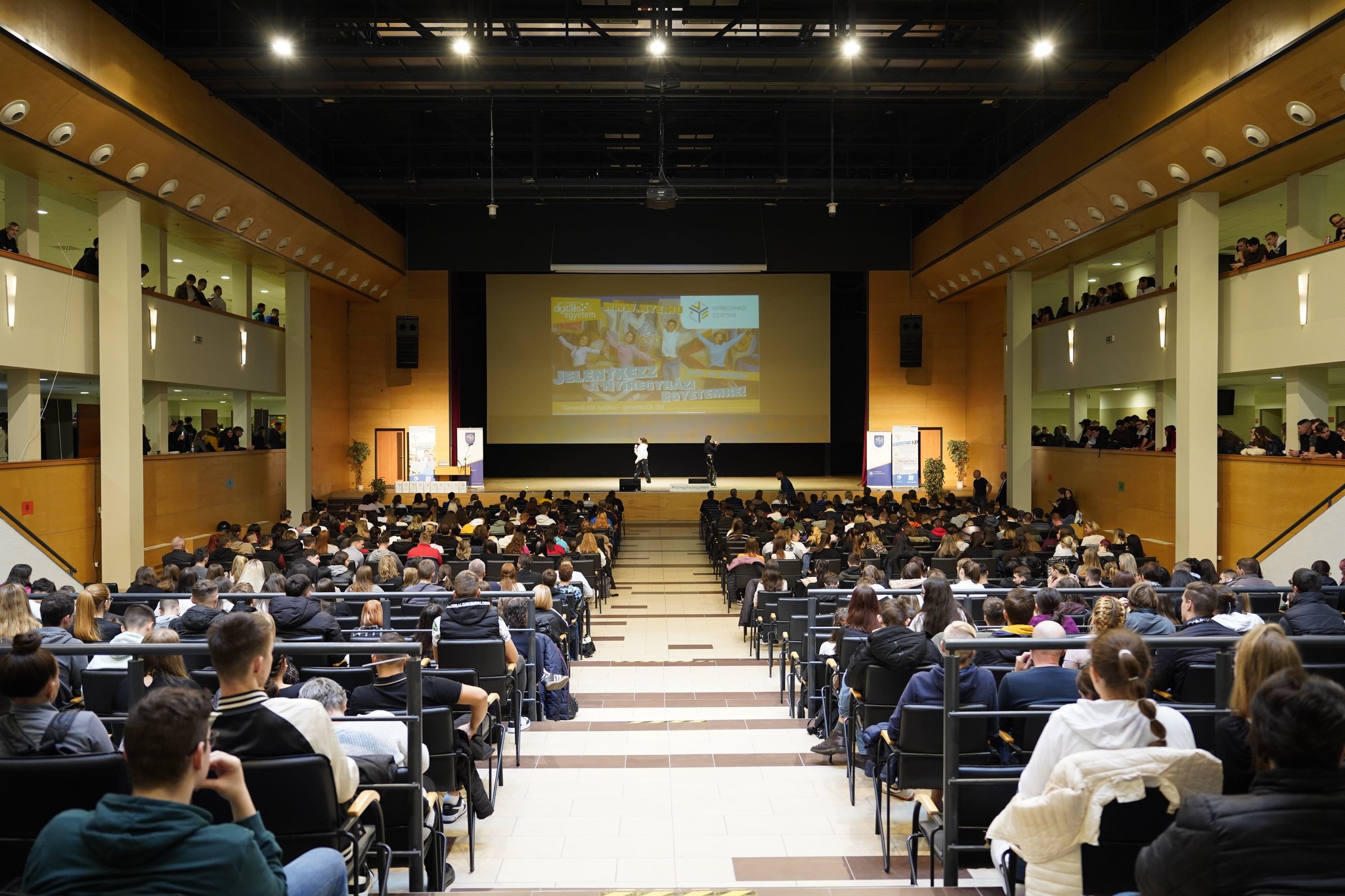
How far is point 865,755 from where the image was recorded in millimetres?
5617

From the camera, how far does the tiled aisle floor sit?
16.5 feet

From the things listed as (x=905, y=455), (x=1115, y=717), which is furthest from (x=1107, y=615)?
(x=905, y=455)

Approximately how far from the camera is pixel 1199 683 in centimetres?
530

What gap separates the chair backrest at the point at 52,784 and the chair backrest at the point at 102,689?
9.59 ft

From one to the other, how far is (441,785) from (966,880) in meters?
2.70

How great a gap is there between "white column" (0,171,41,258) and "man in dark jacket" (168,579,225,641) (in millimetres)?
8162

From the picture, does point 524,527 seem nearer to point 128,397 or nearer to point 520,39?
point 128,397

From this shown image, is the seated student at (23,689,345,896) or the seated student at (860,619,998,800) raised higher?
the seated student at (23,689,345,896)

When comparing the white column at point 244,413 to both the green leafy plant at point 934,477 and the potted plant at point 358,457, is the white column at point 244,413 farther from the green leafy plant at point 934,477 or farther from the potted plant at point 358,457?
the green leafy plant at point 934,477

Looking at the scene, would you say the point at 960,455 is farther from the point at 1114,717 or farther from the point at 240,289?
the point at 1114,717

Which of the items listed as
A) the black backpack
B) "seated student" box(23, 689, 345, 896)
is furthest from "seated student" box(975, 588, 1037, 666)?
the black backpack

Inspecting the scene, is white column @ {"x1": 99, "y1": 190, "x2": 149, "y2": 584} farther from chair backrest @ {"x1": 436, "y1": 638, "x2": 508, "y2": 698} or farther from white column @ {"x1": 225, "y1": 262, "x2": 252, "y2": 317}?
chair backrest @ {"x1": 436, "y1": 638, "x2": 508, "y2": 698}

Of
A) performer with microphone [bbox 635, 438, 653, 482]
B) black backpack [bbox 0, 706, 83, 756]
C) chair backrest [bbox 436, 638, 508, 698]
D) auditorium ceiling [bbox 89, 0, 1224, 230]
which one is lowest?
chair backrest [bbox 436, 638, 508, 698]

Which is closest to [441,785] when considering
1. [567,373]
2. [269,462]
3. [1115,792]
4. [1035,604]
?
[1115,792]
